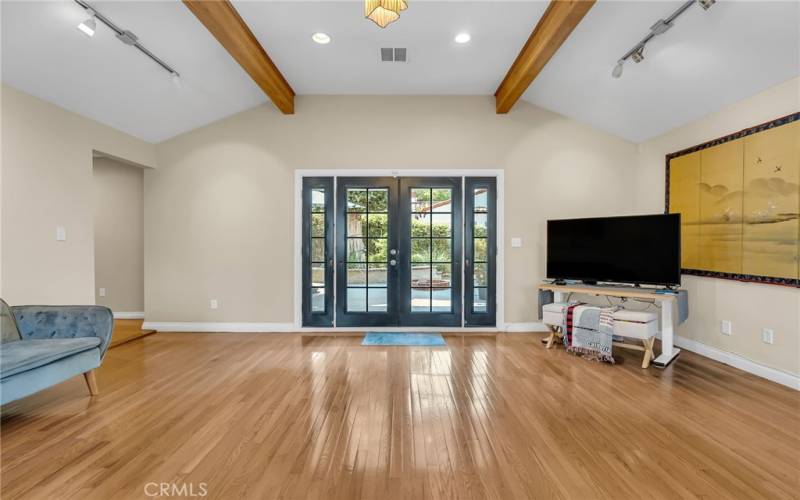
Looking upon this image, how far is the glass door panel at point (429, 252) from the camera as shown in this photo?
466 centimetres

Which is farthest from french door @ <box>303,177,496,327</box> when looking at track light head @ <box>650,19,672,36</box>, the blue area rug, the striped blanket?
track light head @ <box>650,19,672,36</box>

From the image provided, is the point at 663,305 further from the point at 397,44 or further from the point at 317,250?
the point at 317,250

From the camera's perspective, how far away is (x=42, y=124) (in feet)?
10.7

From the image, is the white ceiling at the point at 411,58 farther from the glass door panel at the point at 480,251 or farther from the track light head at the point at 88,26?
the glass door panel at the point at 480,251

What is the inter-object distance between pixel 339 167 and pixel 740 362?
4.90m

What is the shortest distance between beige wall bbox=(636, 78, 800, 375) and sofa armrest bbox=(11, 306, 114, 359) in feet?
Result: 18.7

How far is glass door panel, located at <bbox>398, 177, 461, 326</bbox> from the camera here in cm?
466

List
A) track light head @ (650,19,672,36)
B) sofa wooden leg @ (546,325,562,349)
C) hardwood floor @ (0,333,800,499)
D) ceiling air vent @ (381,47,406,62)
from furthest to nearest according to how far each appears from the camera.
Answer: sofa wooden leg @ (546,325,562,349), ceiling air vent @ (381,47,406,62), track light head @ (650,19,672,36), hardwood floor @ (0,333,800,499)

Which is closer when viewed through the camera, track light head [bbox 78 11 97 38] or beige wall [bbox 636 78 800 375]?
track light head [bbox 78 11 97 38]

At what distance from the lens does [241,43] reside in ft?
10.3

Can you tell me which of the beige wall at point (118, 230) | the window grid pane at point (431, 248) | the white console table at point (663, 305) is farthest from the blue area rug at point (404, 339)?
the beige wall at point (118, 230)

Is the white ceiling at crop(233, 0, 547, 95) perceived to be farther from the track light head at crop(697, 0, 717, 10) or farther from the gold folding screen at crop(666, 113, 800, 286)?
the gold folding screen at crop(666, 113, 800, 286)

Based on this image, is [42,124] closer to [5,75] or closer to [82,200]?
[5,75]

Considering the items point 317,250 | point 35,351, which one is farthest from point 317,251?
point 35,351
